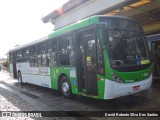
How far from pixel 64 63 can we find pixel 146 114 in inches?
153

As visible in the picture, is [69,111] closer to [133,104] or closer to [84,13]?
[133,104]

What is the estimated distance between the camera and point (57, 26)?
56.2 feet

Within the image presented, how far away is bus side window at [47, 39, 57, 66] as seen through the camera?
956cm

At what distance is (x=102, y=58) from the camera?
6.66m

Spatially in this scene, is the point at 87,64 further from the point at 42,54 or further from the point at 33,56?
the point at 33,56

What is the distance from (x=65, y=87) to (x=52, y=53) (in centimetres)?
172

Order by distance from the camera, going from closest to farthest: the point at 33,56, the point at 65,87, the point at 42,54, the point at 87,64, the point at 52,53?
1. the point at 87,64
2. the point at 65,87
3. the point at 52,53
4. the point at 42,54
5. the point at 33,56

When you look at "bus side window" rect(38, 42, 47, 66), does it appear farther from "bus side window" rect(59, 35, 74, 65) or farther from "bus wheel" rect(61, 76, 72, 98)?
"bus wheel" rect(61, 76, 72, 98)

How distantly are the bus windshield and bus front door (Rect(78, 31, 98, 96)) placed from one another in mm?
618

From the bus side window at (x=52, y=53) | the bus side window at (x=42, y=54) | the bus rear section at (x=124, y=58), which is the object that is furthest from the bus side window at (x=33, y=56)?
the bus rear section at (x=124, y=58)

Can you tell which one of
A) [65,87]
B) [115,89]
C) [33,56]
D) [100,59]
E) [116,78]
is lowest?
[65,87]

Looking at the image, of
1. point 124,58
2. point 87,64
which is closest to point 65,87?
point 87,64

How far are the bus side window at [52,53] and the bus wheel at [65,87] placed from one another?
38.3 inches

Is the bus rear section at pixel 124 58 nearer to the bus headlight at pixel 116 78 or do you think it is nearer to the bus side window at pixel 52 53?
the bus headlight at pixel 116 78
